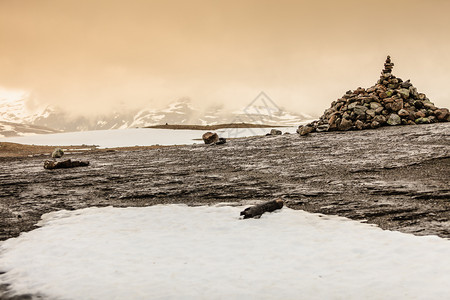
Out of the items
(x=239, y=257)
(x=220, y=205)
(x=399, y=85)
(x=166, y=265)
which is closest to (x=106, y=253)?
(x=166, y=265)

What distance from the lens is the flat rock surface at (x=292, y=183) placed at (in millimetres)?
10172

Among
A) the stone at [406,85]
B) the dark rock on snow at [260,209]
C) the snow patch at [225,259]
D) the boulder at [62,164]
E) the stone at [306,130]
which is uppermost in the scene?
the stone at [406,85]

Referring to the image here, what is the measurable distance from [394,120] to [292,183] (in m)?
18.8

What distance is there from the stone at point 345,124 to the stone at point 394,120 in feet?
10.3

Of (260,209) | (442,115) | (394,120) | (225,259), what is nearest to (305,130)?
(394,120)

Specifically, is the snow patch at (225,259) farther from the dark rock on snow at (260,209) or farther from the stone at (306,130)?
the stone at (306,130)

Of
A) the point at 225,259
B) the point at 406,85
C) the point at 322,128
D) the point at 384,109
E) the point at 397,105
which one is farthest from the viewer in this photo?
the point at 322,128

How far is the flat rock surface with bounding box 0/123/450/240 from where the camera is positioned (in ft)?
33.4

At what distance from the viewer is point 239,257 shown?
7.38 m

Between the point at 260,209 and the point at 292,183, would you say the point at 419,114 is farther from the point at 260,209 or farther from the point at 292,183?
the point at 260,209

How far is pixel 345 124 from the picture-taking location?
29031 millimetres

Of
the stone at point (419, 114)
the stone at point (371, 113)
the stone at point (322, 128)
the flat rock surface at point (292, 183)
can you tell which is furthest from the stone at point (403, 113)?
the stone at point (322, 128)

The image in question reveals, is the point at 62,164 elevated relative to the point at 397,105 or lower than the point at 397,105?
lower

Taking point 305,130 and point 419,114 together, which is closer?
point 419,114
